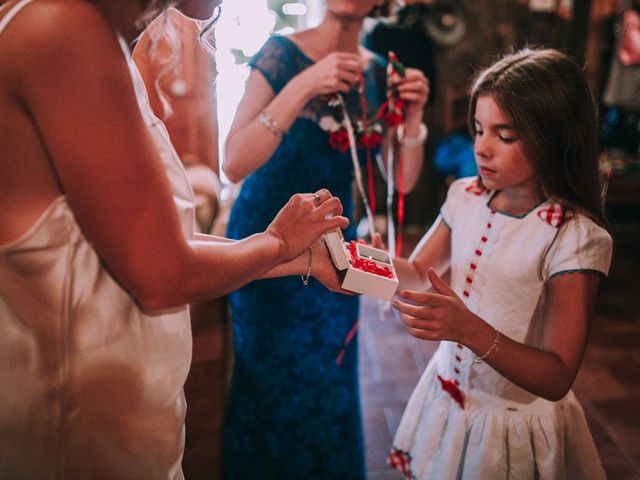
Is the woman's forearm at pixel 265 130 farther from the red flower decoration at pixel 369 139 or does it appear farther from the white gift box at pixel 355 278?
the white gift box at pixel 355 278

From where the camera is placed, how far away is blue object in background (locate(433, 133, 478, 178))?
4.65 meters

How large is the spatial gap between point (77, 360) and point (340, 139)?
42.2 inches

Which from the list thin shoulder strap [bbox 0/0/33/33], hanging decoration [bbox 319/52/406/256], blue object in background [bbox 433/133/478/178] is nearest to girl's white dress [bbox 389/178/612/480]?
hanging decoration [bbox 319/52/406/256]

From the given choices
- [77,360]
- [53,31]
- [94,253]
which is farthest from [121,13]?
[77,360]

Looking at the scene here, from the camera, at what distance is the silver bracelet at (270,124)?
158 centimetres

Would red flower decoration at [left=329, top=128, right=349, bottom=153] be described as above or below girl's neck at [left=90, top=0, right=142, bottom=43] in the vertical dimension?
below

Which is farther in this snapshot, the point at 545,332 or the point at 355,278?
the point at 545,332

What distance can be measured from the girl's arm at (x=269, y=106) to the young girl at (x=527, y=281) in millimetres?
389

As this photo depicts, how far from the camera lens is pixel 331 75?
152cm

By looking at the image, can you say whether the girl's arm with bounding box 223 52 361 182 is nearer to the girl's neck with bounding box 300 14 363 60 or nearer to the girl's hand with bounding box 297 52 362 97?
the girl's hand with bounding box 297 52 362 97

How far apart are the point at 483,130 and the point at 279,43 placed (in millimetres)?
→ 761

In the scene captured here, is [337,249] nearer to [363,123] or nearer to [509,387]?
[509,387]

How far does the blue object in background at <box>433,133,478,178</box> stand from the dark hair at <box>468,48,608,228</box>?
132 inches

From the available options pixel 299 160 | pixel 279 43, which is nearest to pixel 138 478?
pixel 299 160
